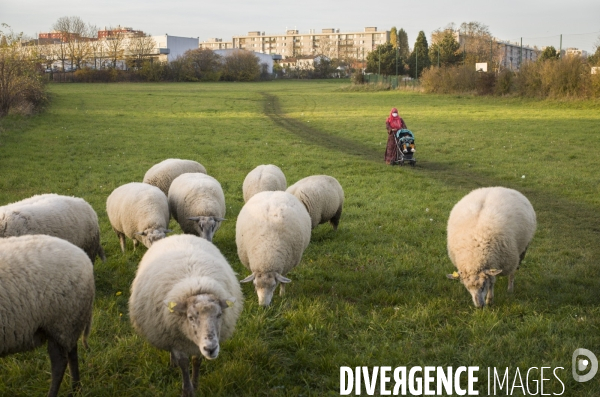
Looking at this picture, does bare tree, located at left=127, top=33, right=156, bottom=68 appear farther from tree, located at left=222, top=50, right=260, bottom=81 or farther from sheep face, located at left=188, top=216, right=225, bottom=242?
sheep face, located at left=188, top=216, right=225, bottom=242

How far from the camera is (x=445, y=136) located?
19.3m

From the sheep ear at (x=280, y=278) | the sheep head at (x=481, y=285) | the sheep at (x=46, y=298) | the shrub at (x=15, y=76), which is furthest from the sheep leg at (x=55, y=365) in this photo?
the shrub at (x=15, y=76)

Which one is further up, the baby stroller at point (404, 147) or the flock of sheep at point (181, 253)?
the baby stroller at point (404, 147)

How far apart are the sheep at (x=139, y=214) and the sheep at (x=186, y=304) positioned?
257cm

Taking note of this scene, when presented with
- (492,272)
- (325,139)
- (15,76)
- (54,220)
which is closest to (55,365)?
(54,220)

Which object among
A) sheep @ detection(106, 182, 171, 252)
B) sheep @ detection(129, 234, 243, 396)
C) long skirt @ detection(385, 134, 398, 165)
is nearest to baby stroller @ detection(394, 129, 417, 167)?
long skirt @ detection(385, 134, 398, 165)

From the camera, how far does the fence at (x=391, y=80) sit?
144 ft

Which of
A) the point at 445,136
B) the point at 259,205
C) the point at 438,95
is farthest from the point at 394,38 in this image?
the point at 259,205

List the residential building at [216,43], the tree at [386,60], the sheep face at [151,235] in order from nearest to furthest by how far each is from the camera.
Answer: the sheep face at [151,235]
the tree at [386,60]
the residential building at [216,43]

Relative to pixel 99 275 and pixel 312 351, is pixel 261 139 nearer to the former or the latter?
pixel 99 275

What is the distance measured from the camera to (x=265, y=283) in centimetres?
573

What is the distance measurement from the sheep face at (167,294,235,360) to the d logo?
3.05m

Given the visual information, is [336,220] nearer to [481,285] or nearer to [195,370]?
[481,285]

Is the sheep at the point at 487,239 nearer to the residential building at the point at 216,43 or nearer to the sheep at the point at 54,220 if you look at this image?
the sheep at the point at 54,220
